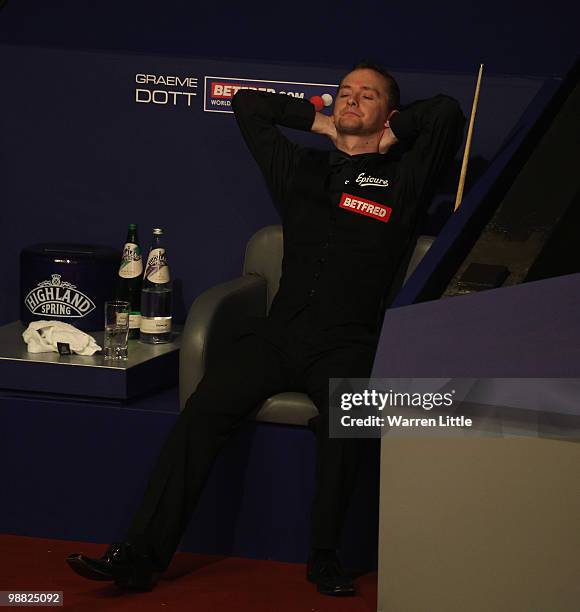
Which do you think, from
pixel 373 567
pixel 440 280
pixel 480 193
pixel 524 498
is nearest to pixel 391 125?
pixel 480 193

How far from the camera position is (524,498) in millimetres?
2225

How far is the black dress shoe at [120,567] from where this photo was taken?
2.71 m

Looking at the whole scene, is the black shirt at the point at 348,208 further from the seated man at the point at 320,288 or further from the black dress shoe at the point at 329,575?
the black dress shoe at the point at 329,575

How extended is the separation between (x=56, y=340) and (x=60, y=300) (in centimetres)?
32

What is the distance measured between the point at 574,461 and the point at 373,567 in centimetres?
103

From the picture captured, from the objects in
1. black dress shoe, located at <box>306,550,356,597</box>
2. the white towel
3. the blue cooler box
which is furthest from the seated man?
the blue cooler box

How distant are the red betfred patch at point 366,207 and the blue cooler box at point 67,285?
0.83m

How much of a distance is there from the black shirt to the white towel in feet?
1.80

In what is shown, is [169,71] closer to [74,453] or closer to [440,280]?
[74,453]

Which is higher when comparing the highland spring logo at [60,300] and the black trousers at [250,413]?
the highland spring logo at [60,300]

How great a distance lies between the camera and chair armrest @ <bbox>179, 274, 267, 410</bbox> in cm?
308

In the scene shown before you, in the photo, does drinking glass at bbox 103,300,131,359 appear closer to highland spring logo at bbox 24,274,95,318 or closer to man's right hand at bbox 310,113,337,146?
highland spring logo at bbox 24,274,95,318

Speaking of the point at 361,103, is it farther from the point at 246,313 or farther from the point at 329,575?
the point at 329,575

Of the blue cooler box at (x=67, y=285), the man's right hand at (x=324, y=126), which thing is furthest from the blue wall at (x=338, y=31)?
the blue cooler box at (x=67, y=285)
